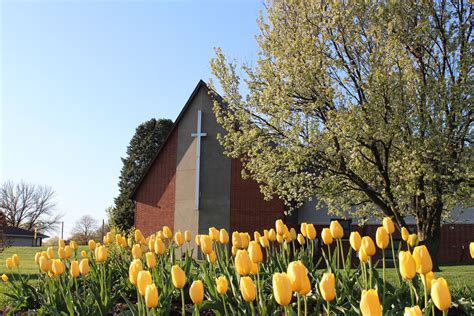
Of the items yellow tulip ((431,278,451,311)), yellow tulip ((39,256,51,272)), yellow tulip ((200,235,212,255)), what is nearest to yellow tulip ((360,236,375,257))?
yellow tulip ((431,278,451,311))

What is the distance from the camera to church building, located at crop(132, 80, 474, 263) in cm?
2659

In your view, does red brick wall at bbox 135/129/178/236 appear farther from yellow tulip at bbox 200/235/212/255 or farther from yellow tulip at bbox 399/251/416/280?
yellow tulip at bbox 399/251/416/280

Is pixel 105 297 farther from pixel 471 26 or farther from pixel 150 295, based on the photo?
pixel 471 26

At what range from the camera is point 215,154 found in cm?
2750

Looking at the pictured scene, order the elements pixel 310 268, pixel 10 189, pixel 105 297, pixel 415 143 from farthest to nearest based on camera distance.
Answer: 1. pixel 10 189
2. pixel 415 143
3. pixel 310 268
4. pixel 105 297

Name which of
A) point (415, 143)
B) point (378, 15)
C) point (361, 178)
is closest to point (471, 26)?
point (378, 15)

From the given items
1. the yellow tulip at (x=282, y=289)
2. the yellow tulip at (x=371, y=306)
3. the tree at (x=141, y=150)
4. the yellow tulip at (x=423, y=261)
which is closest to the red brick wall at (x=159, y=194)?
the tree at (x=141, y=150)

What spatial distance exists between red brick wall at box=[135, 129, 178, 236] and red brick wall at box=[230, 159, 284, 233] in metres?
3.93

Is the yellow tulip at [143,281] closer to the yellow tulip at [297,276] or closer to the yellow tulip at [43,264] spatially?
the yellow tulip at [297,276]

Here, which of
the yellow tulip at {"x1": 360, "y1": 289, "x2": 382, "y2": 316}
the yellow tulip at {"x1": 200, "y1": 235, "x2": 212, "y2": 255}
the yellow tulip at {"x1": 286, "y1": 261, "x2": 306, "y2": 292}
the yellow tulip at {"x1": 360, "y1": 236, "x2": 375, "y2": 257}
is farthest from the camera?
the yellow tulip at {"x1": 200, "y1": 235, "x2": 212, "y2": 255}

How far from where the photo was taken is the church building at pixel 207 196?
26.6 meters

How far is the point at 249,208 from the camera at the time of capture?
26906 millimetres

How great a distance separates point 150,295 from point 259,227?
79.8ft

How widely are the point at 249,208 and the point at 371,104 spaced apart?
1330cm
